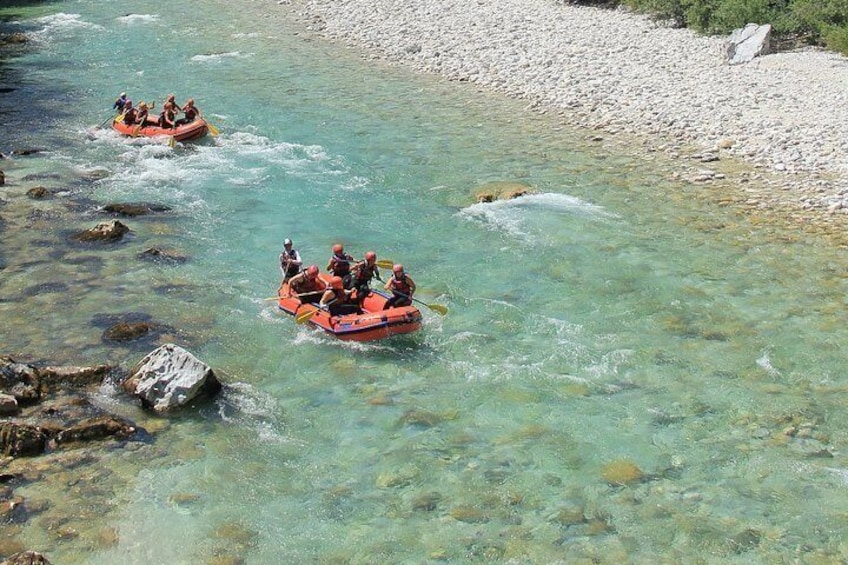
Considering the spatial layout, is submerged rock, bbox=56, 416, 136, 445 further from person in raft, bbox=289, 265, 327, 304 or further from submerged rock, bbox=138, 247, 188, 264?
submerged rock, bbox=138, 247, 188, 264

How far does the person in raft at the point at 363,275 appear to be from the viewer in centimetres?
1609

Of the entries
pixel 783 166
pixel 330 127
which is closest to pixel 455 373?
pixel 783 166

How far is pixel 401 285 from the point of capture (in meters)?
15.6

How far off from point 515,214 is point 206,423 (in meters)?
9.63

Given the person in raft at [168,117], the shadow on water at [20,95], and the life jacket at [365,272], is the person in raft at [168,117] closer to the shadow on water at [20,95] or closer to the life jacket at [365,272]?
the shadow on water at [20,95]

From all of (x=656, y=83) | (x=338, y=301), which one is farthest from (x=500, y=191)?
(x=656, y=83)

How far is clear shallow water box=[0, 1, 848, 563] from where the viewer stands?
36.9ft

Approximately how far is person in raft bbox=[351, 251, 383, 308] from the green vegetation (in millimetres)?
19503

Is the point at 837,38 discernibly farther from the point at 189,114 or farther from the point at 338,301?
the point at 338,301

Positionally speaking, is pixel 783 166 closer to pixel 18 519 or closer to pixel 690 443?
pixel 690 443

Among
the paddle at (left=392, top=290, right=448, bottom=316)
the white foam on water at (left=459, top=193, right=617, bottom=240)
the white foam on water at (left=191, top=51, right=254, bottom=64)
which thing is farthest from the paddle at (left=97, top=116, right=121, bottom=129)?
the paddle at (left=392, top=290, right=448, bottom=316)

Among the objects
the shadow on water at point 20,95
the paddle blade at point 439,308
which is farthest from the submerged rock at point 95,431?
the shadow on water at point 20,95

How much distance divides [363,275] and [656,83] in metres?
15.1

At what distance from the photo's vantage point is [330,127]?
89.6ft
